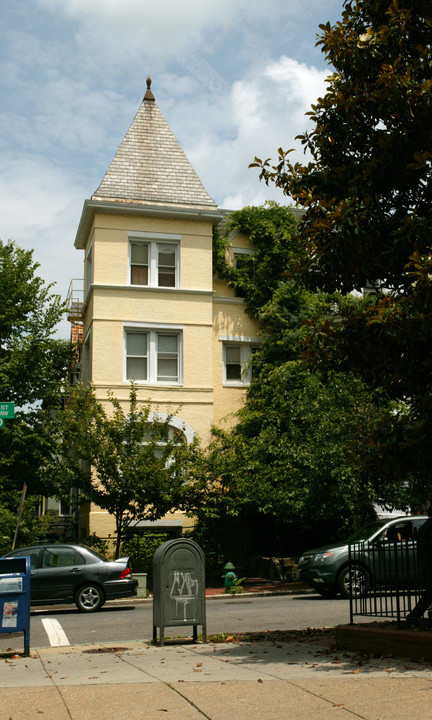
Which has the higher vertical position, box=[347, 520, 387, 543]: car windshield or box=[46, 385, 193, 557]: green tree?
box=[46, 385, 193, 557]: green tree

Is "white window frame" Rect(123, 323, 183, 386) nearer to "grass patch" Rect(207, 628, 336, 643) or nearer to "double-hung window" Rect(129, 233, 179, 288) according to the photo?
"double-hung window" Rect(129, 233, 179, 288)

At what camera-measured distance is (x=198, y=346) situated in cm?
2930

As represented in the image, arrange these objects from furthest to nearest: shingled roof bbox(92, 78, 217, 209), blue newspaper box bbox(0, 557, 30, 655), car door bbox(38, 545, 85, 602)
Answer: shingled roof bbox(92, 78, 217, 209) → car door bbox(38, 545, 85, 602) → blue newspaper box bbox(0, 557, 30, 655)

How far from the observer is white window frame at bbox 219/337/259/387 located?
30.2 metres

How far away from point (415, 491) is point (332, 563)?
8052 mm

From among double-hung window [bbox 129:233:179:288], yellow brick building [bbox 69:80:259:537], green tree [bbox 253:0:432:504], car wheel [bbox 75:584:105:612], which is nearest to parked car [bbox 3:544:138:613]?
car wheel [bbox 75:584:105:612]

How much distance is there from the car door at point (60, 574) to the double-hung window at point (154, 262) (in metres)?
13.0

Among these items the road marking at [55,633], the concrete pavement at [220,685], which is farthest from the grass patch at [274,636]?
the road marking at [55,633]

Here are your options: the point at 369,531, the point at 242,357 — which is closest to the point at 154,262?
the point at 242,357

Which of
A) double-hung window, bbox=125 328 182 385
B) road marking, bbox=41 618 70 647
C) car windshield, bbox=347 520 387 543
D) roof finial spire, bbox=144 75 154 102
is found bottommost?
road marking, bbox=41 618 70 647

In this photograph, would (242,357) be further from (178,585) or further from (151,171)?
(178,585)

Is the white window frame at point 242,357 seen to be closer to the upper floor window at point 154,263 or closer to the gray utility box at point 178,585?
the upper floor window at point 154,263

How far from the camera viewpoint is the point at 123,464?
23.5 meters

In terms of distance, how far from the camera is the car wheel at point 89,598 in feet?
59.5
